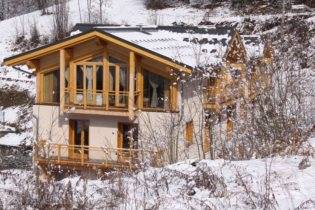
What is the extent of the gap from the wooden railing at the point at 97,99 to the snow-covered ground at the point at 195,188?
11486 millimetres

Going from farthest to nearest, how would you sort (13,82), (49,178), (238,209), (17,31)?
(17,31) → (13,82) → (49,178) → (238,209)

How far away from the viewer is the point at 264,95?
804 cm

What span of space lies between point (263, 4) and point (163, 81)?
65.6 ft

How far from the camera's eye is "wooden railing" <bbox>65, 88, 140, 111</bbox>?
1770cm

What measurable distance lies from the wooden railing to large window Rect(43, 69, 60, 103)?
Result: 67cm

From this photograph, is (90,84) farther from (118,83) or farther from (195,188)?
(195,188)

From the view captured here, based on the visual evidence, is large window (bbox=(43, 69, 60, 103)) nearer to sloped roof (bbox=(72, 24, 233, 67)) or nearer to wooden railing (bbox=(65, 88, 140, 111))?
wooden railing (bbox=(65, 88, 140, 111))

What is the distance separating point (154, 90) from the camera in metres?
17.6

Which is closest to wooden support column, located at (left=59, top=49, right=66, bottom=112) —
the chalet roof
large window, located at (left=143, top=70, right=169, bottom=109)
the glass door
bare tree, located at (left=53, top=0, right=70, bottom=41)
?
the chalet roof

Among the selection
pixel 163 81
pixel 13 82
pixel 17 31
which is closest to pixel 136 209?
pixel 163 81

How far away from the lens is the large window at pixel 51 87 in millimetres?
18828

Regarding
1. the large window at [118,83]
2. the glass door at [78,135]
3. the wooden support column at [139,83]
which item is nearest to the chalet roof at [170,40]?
the wooden support column at [139,83]

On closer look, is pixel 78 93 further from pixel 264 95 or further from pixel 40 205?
pixel 40 205

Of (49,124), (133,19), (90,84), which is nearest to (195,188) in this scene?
(90,84)
